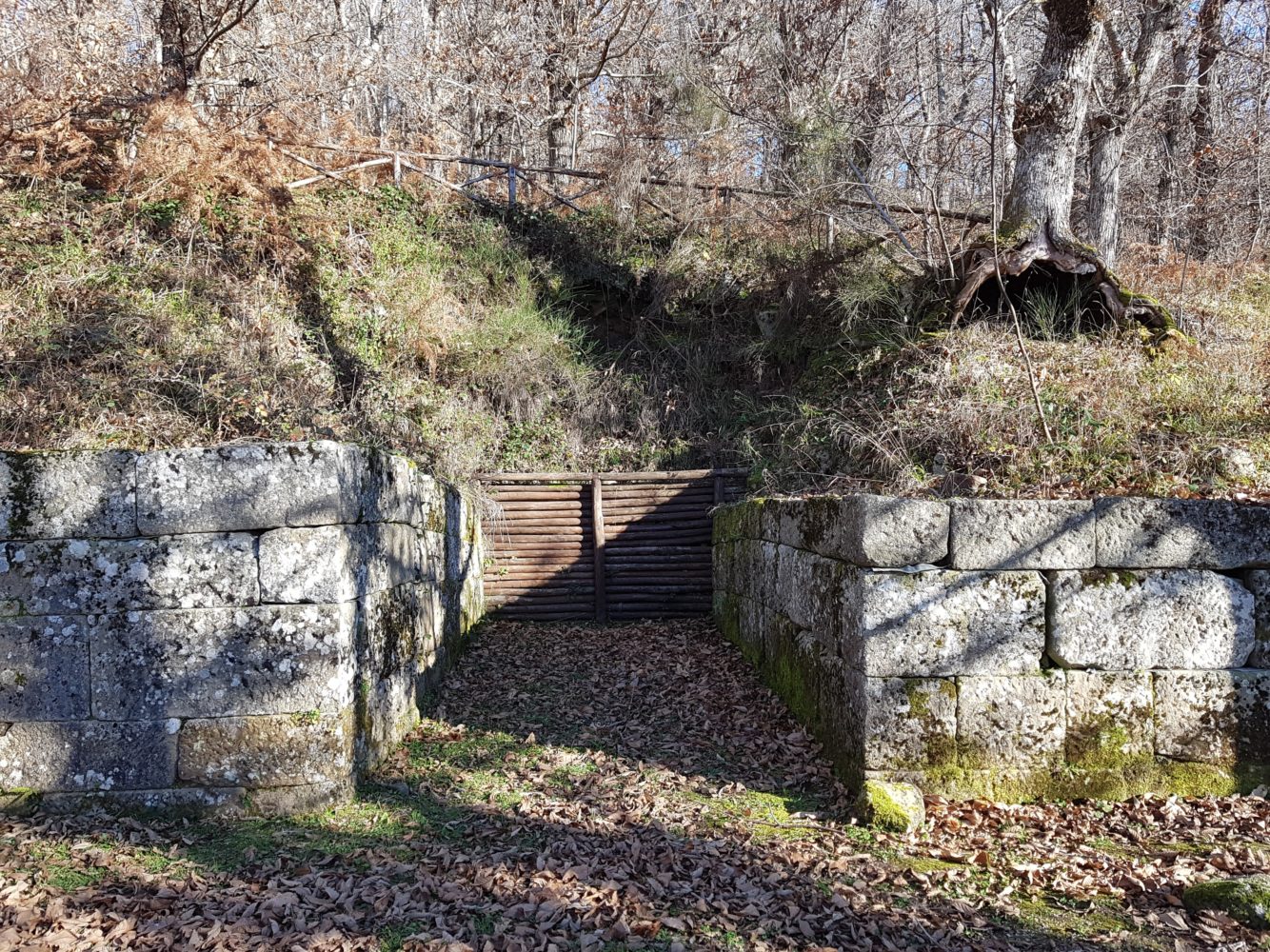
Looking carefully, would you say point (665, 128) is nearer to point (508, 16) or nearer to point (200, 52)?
point (508, 16)

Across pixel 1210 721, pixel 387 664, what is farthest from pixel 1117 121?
pixel 387 664

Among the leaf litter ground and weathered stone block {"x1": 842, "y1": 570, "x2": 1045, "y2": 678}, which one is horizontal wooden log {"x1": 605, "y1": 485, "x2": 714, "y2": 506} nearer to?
the leaf litter ground

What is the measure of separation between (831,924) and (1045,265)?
7.19 metres

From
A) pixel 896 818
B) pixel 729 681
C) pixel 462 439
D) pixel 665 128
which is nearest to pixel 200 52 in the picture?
pixel 462 439

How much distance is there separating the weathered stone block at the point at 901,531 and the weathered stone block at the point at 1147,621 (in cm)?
72

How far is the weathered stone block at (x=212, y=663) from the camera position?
4188mm

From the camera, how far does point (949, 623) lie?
4.38 m

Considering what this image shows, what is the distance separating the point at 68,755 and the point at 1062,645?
5191mm

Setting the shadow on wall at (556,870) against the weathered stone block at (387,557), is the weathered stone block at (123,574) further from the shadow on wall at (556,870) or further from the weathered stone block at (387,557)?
the shadow on wall at (556,870)

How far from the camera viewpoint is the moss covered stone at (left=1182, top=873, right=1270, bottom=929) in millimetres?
3232

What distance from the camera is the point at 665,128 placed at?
16.3 metres

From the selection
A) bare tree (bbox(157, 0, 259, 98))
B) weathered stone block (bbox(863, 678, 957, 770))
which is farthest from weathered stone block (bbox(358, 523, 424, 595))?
bare tree (bbox(157, 0, 259, 98))

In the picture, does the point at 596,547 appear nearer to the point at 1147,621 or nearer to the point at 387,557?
the point at 387,557

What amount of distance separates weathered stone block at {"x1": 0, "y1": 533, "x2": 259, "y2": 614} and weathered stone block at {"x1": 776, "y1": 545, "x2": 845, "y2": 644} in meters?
3.23
